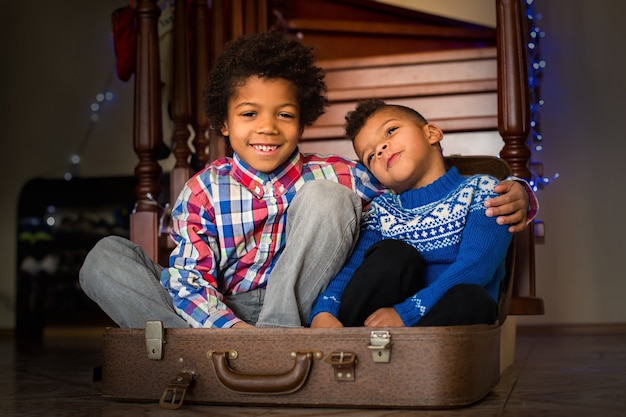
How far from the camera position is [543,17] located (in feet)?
11.7

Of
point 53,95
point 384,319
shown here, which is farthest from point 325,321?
point 53,95

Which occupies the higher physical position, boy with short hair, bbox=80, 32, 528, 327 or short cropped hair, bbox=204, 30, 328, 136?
short cropped hair, bbox=204, 30, 328, 136

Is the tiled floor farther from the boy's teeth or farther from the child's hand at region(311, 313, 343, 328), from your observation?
the boy's teeth

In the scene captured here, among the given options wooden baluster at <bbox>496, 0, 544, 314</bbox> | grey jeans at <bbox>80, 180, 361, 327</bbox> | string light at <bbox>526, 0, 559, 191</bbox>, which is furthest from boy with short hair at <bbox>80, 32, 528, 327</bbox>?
string light at <bbox>526, 0, 559, 191</bbox>

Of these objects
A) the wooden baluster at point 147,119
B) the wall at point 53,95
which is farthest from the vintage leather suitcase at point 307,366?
the wall at point 53,95

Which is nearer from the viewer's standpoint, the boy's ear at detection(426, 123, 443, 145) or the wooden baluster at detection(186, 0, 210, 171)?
the boy's ear at detection(426, 123, 443, 145)

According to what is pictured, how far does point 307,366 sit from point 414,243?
40 centimetres

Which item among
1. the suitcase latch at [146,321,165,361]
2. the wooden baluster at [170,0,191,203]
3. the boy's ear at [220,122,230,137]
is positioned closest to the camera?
the suitcase latch at [146,321,165,361]

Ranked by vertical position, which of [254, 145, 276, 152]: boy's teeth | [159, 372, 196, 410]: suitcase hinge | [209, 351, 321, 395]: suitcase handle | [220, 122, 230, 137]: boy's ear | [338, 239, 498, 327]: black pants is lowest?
[159, 372, 196, 410]: suitcase hinge

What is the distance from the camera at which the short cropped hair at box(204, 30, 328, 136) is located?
1733mm

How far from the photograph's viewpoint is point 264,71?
68.1 inches

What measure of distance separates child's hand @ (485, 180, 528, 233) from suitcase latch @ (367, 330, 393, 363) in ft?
1.24

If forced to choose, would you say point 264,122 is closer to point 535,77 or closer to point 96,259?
point 96,259

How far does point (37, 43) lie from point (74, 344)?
1871mm
